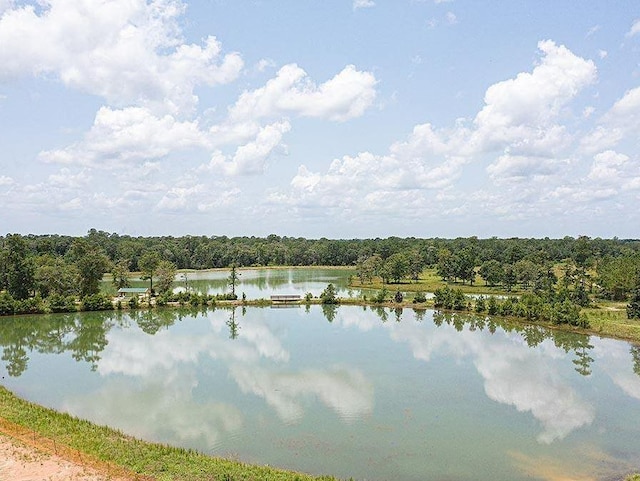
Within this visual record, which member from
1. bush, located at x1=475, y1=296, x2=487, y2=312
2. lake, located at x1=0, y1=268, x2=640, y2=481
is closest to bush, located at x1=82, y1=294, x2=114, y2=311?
lake, located at x1=0, y1=268, x2=640, y2=481

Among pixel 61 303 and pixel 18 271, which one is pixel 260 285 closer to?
pixel 61 303

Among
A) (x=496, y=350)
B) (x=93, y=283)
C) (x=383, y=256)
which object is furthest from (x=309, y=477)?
(x=383, y=256)

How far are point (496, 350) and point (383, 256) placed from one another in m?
66.0

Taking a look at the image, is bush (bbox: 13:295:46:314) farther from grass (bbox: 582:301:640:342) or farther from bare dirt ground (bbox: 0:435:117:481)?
grass (bbox: 582:301:640:342)

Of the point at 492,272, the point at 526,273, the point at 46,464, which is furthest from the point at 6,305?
the point at 526,273

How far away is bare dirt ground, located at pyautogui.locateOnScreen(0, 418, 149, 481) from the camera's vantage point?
14.3 metres

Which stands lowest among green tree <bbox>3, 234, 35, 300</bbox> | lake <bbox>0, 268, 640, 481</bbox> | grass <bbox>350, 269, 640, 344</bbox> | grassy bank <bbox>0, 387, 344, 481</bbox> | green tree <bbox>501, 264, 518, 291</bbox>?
lake <bbox>0, 268, 640, 481</bbox>

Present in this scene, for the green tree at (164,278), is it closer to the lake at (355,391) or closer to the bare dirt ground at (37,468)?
the lake at (355,391)

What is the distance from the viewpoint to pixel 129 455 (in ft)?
52.4

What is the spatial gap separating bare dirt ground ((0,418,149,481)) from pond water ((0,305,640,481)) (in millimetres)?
3357

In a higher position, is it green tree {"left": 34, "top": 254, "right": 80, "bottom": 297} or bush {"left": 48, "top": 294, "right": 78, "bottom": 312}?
green tree {"left": 34, "top": 254, "right": 80, "bottom": 297}

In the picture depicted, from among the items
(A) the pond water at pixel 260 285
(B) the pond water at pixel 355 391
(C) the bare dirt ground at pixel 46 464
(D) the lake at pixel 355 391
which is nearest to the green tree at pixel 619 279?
(B) the pond water at pixel 355 391

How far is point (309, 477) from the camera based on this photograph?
49.5 ft

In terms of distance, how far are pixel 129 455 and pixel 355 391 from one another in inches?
466
